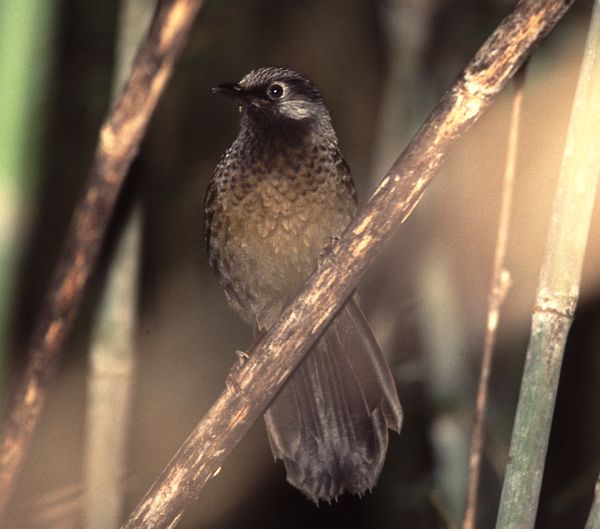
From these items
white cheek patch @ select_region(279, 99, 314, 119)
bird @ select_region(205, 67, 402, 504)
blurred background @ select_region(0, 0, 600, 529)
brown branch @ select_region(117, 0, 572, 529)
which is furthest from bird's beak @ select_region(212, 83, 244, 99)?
brown branch @ select_region(117, 0, 572, 529)

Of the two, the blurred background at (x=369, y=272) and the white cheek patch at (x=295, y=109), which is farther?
the blurred background at (x=369, y=272)

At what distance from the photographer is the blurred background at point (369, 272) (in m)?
2.42

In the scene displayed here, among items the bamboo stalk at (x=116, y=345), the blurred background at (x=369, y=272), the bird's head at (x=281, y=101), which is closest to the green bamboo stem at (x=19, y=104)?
the bamboo stalk at (x=116, y=345)

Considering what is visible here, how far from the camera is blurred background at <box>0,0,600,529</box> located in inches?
95.3

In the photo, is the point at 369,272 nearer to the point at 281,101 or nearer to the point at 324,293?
the point at 281,101

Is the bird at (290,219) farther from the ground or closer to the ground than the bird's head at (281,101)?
closer to the ground

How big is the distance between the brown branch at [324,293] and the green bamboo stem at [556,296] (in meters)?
0.11

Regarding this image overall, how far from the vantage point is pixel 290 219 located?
2.18 meters

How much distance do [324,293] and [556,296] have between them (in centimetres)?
36

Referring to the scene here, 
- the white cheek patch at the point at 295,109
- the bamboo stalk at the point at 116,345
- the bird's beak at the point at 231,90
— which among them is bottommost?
the bamboo stalk at the point at 116,345

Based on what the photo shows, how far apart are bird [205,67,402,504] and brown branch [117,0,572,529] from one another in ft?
1.85

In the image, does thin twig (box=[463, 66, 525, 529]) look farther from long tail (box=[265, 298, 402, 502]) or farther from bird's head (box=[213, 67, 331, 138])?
bird's head (box=[213, 67, 331, 138])

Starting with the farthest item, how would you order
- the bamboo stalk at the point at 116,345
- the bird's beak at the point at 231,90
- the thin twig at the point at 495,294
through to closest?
the bird's beak at the point at 231,90
the bamboo stalk at the point at 116,345
the thin twig at the point at 495,294

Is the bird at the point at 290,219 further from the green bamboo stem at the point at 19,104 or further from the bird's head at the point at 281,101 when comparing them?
the green bamboo stem at the point at 19,104
